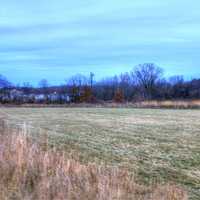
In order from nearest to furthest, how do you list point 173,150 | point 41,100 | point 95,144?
point 173,150, point 95,144, point 41,100

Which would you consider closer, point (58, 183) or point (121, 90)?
point (58, 183)

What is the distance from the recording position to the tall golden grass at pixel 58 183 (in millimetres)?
5031

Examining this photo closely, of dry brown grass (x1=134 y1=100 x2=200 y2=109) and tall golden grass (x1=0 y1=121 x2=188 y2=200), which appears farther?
dry brown grass (x1=134 y1=100 x2=200 y2=109)

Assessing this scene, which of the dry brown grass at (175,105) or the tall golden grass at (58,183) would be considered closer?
the tall golden grass at (58,183)

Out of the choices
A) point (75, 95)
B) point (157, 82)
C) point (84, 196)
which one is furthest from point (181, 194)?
point (157, 82)

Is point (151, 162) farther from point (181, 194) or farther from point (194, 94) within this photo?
point (194, 94)

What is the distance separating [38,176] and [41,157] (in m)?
0.85

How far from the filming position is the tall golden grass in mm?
5031

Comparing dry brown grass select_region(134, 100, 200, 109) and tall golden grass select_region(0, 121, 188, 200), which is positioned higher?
dry brown grass select_region(134, 100, 200, 109)

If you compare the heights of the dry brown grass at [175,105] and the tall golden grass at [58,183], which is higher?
the dry brown grass at [175,105]

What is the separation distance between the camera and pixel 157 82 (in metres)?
80.2

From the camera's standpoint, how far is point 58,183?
544 cm

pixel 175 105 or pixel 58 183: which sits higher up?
pixel 175 105

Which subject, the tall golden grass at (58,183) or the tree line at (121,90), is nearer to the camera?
the tall golden grass at (58,183)
